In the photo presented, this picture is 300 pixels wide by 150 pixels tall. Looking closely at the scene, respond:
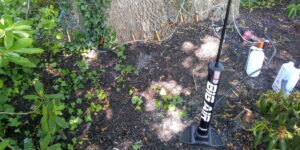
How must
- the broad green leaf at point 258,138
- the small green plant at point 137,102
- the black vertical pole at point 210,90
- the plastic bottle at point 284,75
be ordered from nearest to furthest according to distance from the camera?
the black vertical pole at point 210,90 < the broad green leaf at point 258,138 < the plastic bottle at point 284,75 < the small green plant at point 137,102

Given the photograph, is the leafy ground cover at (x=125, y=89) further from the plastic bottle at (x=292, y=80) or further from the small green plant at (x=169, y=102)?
the plastic bottle at (x=292, y=80)

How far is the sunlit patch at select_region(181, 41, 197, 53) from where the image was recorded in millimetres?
2971

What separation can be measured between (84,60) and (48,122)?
113cm

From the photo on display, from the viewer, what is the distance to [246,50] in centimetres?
301

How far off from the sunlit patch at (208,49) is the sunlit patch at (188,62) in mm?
98

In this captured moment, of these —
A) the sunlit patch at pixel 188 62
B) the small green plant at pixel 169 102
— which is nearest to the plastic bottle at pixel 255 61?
the sunlit patch at pixel 188 62

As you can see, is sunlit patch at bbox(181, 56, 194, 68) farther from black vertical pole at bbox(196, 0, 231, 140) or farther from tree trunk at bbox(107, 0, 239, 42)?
black vertical pole at bbox(196, 0, 231, 140)

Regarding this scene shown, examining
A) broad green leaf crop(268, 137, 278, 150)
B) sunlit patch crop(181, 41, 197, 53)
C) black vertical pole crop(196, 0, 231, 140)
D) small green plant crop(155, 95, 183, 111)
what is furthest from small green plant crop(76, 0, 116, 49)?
broad green leaf crop(268, 137, 278, 150)

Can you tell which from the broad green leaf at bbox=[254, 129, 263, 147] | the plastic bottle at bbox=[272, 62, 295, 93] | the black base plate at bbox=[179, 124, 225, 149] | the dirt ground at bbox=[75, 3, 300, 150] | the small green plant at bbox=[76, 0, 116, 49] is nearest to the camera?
the broad green leaf at bbox=[254, 129, 263, 147]

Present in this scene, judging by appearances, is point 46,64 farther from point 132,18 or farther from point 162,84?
point 162,84

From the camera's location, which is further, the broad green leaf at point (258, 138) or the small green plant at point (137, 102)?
the small green plant at point (137, 102)

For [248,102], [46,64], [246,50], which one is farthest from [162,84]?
[46,64]

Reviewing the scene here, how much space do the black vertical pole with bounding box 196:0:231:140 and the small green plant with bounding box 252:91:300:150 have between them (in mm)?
374

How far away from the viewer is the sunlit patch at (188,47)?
Result: 2971mm
